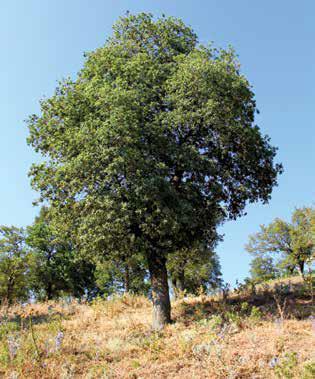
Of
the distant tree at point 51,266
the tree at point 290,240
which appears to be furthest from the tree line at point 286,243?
the distant tree at point 51,266

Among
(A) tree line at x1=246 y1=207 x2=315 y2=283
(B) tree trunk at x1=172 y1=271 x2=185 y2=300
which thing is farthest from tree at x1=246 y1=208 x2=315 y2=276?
(B) tree trunk at x1=172 y1=271 x2=185 y2=300

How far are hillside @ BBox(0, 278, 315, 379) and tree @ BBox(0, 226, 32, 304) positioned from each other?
27459 millimetres

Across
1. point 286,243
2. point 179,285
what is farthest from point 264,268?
point 179,285

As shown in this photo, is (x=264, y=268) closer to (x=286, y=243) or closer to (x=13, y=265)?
(x=286, y=243)

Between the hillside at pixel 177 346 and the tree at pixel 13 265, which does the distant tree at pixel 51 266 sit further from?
the hillside at pixel 177 346

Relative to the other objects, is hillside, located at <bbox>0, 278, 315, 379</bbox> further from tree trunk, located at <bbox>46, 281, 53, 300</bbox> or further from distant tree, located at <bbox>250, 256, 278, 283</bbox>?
distant tree, located at <bbox>250, 256, 278, 283</bbox>

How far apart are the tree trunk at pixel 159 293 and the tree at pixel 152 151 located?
1.5 inches

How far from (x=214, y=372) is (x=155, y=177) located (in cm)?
596

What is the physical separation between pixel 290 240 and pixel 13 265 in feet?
130

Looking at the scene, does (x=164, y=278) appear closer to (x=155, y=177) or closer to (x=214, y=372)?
(x=155, y=177)

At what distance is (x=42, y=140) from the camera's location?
14156 mm

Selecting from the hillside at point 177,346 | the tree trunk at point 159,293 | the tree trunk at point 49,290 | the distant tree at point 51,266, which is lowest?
the hillside at point 177,346

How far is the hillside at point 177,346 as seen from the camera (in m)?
6.88

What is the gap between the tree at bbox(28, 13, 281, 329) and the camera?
10883 mm
